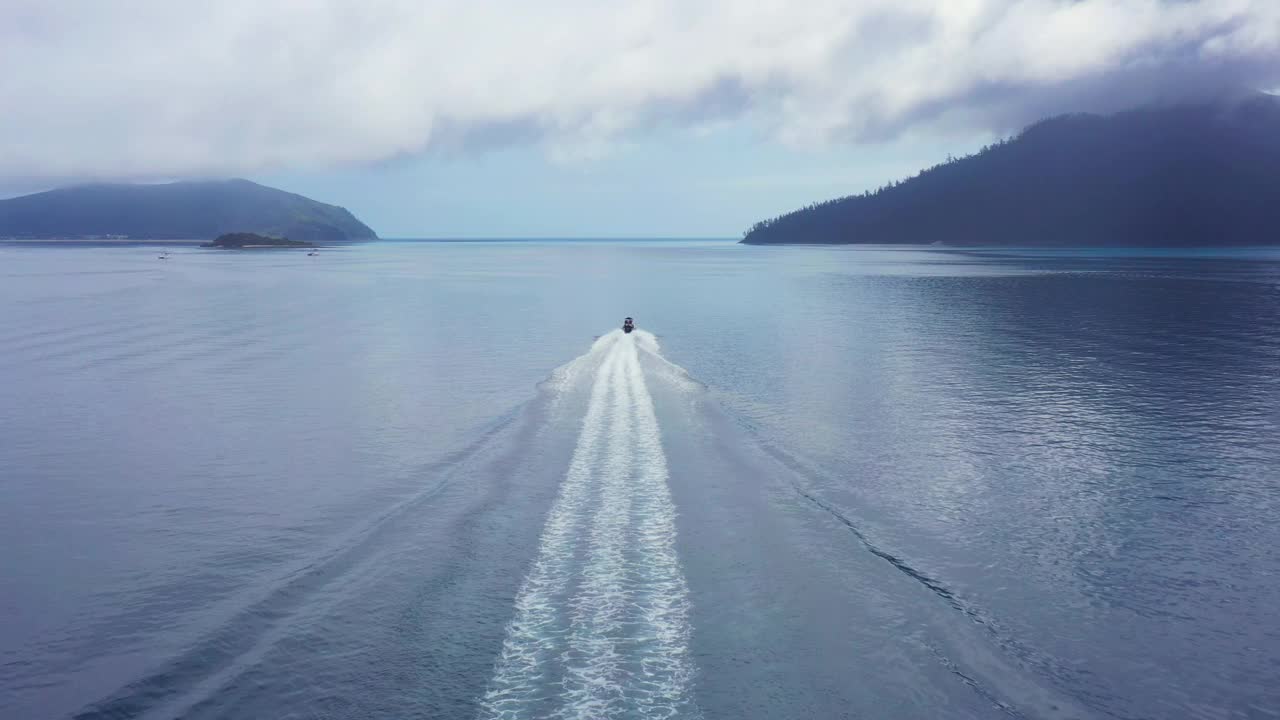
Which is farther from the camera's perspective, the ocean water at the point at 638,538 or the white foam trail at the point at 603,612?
the ocean water at the point at 638,538

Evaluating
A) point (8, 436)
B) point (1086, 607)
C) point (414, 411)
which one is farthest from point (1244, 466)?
point (8, 436)

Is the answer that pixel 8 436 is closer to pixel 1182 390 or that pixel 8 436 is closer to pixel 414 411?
pixel 414 411

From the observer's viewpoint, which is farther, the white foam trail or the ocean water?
the ocean water

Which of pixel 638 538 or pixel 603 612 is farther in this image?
pixel 638 538
